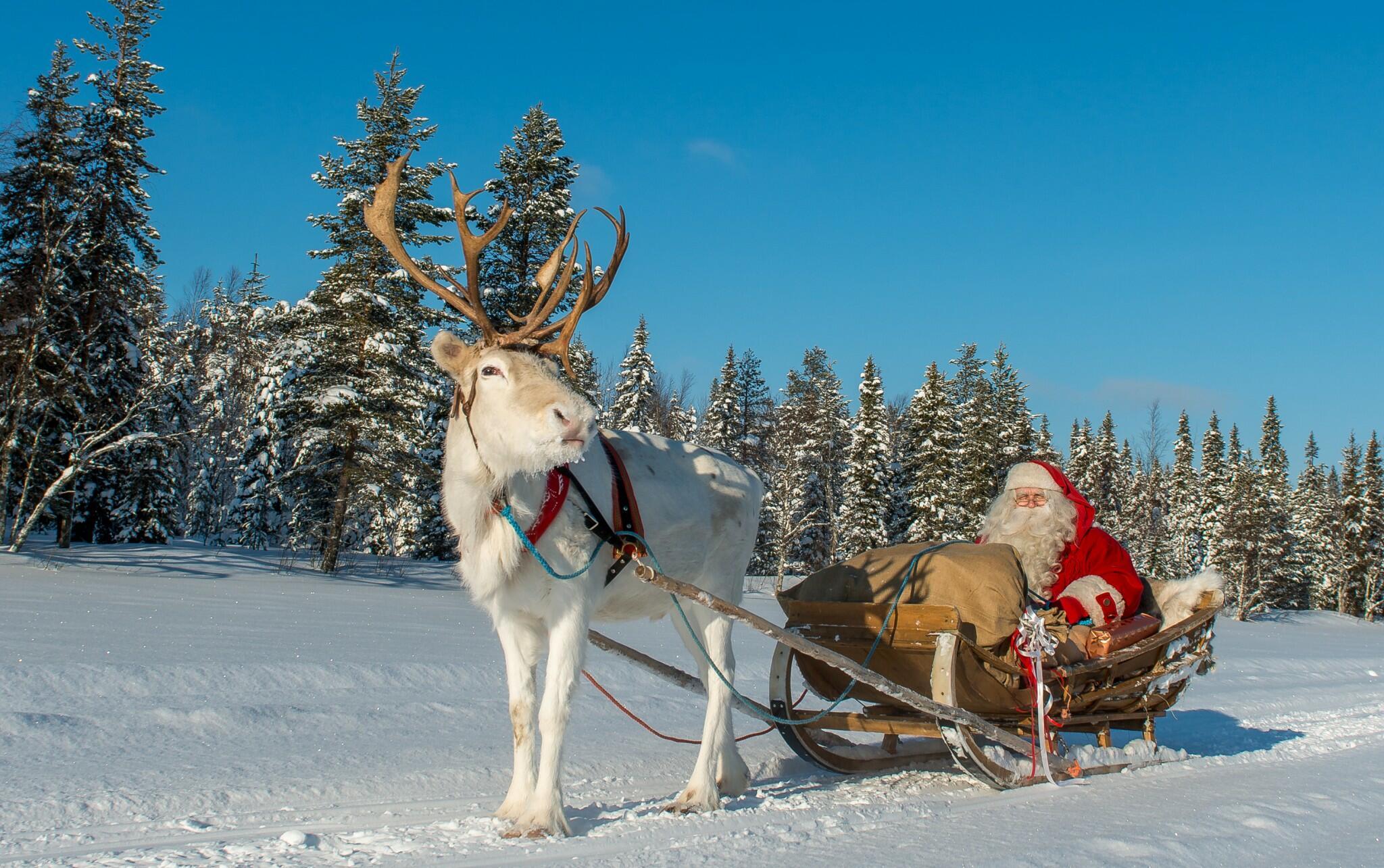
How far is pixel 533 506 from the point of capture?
505cm

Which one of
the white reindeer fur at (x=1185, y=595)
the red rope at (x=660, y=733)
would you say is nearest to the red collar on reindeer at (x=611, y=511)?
the red rope at (x=660, y=733)

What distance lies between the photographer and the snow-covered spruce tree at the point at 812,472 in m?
44.4

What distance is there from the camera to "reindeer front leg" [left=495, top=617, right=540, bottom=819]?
16.3 feet

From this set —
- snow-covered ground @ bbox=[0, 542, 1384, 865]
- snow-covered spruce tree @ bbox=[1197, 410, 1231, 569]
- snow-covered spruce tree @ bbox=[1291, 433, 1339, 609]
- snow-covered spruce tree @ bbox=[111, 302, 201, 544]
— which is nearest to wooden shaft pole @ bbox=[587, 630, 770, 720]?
snow-covered ground @ bbox=[0, 542, 1384, 865]

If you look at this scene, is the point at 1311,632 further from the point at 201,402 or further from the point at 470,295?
the point at 201,402

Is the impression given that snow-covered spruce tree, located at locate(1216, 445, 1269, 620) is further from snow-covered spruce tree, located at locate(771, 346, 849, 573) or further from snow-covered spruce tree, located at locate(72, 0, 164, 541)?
snow-covered spruce tree, located at locate(72, 0, 164, 541)

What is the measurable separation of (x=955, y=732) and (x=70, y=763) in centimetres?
515

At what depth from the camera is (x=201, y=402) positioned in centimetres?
4922

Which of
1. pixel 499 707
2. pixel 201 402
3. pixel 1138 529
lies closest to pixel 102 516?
pixel 201 402

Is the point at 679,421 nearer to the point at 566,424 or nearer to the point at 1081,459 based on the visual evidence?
the point at 1081,459

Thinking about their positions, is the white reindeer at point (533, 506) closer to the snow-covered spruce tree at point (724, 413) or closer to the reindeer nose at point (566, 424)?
the reindeer nose at point (566, 424)

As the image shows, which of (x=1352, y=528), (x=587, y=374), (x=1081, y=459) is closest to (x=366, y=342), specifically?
(x=587, y=374)

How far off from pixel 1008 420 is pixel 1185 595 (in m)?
37.1

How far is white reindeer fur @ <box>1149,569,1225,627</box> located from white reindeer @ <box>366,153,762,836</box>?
14.2 feet
